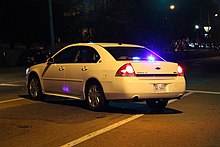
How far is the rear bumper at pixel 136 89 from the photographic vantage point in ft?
30.7

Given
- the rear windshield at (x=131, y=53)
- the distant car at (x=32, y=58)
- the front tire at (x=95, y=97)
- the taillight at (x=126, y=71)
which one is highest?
the distant car at (x=32, y=58)

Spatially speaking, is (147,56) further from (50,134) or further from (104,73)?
(50,134)

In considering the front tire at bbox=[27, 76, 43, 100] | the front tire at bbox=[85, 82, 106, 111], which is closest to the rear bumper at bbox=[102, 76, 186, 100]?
the front tire at bbox=[85, 82, 106, 111]

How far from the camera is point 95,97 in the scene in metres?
10.1

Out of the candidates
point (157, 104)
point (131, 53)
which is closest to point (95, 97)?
point (131, 53)

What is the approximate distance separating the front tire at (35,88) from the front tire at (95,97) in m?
2.21

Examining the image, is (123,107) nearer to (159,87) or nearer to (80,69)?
(80,69)

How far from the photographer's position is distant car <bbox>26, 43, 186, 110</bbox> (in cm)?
943

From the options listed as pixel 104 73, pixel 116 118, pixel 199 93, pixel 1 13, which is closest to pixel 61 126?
pixel 116 118

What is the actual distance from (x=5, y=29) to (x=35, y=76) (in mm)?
31770

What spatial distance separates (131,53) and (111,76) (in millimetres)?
1308

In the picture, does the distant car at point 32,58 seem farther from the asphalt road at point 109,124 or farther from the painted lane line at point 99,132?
the painted lane line at point 99,132

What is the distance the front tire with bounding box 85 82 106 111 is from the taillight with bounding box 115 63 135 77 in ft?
2.37

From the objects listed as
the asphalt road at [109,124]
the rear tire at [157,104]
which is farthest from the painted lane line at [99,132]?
the rear tire at [157,104]
